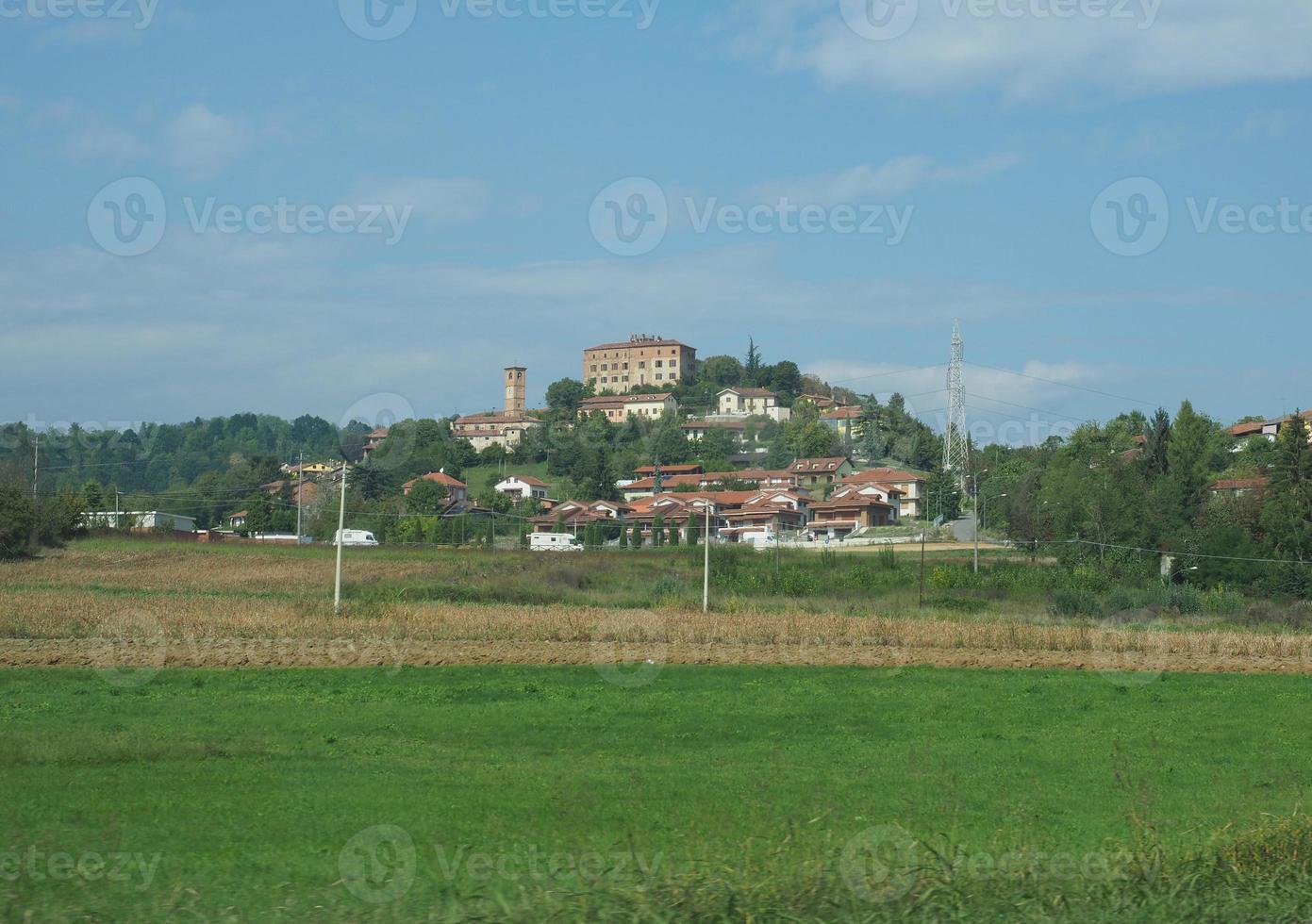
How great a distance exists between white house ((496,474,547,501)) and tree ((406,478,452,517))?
1977 cm

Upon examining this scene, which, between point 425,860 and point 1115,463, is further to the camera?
point 1115,463

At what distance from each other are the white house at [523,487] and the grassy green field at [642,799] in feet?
339

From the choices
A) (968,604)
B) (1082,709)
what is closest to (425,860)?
(1082,709)

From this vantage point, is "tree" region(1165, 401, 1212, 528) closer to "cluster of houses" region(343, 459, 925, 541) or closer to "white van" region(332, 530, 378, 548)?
"cluster of houses" region(343, 459, 925, 541)

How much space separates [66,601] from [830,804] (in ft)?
123

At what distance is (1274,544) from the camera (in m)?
71.7

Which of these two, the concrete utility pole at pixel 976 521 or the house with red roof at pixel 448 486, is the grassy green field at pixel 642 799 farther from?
the house with red roof at pixel 448 486

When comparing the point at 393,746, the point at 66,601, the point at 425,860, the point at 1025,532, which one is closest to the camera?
the point at 425,860

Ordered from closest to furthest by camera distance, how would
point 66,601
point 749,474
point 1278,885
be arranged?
point 1278,885 < point 66,601 < point 749,474

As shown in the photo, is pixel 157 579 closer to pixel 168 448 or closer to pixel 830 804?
pixel 830 804

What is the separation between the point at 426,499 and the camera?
109 meters

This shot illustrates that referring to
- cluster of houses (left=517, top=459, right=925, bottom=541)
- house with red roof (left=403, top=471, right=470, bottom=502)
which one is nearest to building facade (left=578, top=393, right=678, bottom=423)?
cluster of houses (left=517, top=459, right=925, bottom=541)

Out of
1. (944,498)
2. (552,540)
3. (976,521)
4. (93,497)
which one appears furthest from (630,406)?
(976,521)

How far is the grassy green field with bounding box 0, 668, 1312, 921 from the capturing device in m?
8.11
